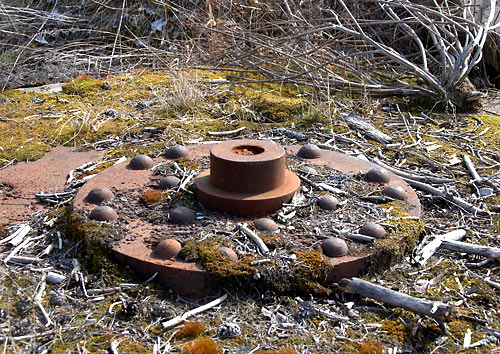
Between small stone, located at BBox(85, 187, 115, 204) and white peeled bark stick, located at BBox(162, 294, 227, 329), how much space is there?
0.97 m

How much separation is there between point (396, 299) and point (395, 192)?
916 millimetres

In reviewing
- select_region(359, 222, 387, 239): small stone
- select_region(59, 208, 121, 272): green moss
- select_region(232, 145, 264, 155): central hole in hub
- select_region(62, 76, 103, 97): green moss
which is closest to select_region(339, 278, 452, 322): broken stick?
select_region(359, 222, 387, 239): small stone

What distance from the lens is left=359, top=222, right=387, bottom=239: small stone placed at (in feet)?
9.45

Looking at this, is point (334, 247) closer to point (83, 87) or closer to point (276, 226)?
point (276, 226)

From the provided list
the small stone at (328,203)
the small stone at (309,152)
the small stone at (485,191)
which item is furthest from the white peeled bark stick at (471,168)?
the small stone at (328,203)

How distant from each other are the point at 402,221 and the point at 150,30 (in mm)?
5329

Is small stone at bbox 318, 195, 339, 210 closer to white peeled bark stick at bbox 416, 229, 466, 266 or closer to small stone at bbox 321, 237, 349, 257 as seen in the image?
small stone at bbox 321, 237, 349, 257

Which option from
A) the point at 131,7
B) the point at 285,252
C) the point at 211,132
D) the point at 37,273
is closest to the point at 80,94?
the point at 211,132

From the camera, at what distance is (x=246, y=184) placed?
3.04 m

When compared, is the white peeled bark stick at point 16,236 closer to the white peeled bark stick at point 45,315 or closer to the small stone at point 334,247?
the white peeled bark stick at point 45,315

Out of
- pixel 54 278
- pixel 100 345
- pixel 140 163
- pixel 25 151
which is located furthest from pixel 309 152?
pixel 25 151

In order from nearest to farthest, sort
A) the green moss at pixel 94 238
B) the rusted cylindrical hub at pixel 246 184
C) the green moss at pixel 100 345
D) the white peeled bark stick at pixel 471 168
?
the green moss at pixel 100 345
the green moss at pixel 94 238
the rusted cylindrical hub at pixel 246 184
the white peeled bark stick at pixel 471 168

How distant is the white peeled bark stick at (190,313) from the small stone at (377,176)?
4.41 ft

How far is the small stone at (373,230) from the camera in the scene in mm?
2879
